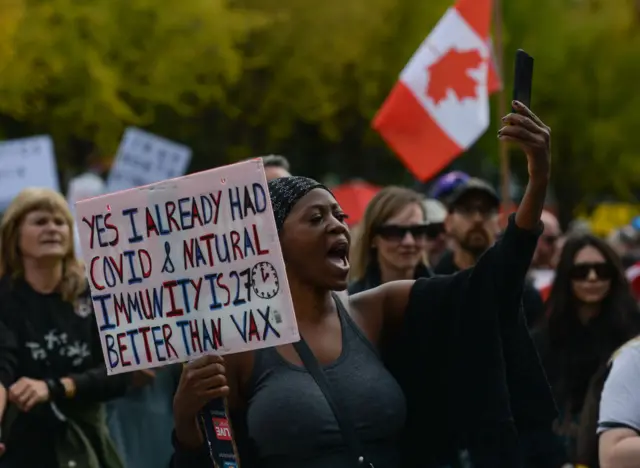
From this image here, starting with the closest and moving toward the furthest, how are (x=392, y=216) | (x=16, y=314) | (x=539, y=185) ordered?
(x=539, y=185) < (x=16, y=314) < (x=392, y=216)

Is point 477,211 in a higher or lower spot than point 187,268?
higher

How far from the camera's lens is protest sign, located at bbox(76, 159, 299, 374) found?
372 cm

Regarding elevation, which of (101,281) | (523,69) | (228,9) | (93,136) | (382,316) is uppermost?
(228,9)

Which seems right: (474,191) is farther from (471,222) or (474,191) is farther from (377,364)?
(377,364)

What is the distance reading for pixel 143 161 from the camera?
1302cm

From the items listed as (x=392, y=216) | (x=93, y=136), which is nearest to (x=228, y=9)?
(x=93, y=136)

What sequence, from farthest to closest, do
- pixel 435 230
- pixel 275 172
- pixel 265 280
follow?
pixel 435 230 < pixel 275 172 < pixel 265 280

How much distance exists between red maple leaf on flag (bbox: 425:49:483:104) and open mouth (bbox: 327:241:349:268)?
6.05 metres

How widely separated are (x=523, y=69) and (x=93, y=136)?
20.9 metres

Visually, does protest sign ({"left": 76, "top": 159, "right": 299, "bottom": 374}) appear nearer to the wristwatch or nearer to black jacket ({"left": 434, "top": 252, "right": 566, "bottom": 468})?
black jacket ({"left": 434, "top": 252, "right": 566, "bottom": 468})

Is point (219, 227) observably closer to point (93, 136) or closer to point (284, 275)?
point (284, 275)

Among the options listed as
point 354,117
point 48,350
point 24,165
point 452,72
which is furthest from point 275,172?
point 354,117

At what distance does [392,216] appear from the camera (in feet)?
22.0

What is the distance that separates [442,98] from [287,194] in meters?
5.98
